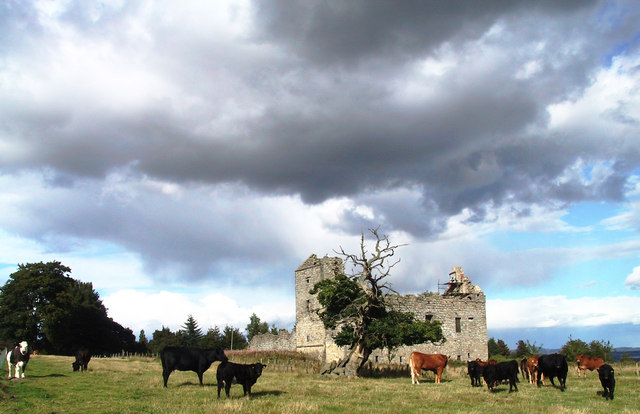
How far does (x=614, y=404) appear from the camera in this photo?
15703mm

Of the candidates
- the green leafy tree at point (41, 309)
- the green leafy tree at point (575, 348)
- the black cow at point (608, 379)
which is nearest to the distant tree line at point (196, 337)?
the green leafy tree at point (41, 309)

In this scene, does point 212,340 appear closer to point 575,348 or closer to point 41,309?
point 41,309

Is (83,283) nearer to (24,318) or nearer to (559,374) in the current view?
(24,318)

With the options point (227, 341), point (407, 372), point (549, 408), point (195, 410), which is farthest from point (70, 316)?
point (549, 408)

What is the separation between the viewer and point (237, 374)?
620 inches

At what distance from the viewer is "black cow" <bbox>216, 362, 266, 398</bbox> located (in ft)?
50.7

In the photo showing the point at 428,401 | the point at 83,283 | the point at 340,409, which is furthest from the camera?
the point at 83,283

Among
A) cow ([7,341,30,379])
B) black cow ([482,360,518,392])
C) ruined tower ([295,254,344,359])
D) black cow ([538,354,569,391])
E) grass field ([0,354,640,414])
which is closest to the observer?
grass field ([0,354,640,414])

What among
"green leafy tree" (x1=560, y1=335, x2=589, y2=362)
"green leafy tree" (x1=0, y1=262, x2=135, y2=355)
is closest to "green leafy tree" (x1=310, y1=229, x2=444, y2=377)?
"green leafy tree" (x1=560, y1=335, x2=589, y2=362)

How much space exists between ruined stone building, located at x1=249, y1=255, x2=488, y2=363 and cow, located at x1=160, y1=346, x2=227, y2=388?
22128mm

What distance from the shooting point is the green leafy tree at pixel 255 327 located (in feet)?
311

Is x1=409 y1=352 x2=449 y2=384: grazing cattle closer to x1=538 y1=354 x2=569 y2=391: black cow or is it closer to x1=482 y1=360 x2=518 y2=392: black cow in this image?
x1=538 y1=354 x2=569 y2=391: black cow

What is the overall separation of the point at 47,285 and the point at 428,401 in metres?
51.2

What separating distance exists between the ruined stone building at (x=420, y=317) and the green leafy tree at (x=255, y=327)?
4814 centimetres
